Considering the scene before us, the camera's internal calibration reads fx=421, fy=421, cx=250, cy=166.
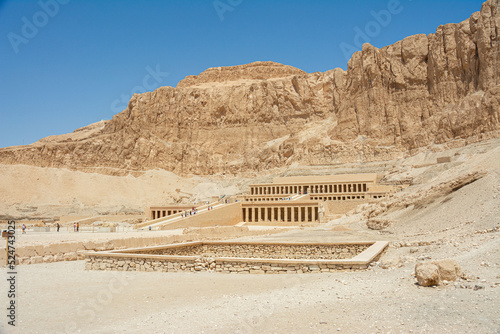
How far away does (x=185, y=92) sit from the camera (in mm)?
98875

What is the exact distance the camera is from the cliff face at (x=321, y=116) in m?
64.4

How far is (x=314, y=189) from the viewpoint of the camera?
55656 mm

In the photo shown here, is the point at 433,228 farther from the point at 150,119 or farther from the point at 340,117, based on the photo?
the point at 150,119

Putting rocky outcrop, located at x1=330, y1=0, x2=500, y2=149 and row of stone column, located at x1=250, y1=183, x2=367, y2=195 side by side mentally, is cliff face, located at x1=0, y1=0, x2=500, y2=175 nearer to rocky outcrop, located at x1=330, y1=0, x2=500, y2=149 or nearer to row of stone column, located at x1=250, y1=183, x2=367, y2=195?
rocky outcrop, located at x1=330, y1=0, x2=500, y2=149

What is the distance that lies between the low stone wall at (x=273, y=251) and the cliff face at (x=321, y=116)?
49904mm

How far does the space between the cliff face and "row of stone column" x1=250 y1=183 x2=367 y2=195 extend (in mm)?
18830

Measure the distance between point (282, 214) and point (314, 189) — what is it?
42.9ft

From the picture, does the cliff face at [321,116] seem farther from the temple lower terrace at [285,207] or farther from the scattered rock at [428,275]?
the scattered rock at [428,275]

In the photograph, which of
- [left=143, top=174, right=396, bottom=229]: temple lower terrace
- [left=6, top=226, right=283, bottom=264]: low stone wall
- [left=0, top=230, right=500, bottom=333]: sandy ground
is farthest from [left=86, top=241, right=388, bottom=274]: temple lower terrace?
[left=143, top=174, right=396, bottom=229]: temple lower terrace

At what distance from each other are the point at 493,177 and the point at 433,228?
5.03 m

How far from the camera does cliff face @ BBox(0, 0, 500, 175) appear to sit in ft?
211

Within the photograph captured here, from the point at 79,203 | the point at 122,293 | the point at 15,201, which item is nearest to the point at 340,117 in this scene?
the point at 79,203

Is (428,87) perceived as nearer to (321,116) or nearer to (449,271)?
(321,116)

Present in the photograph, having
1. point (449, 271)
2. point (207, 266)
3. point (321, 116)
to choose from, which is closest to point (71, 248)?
point (207, 266)
